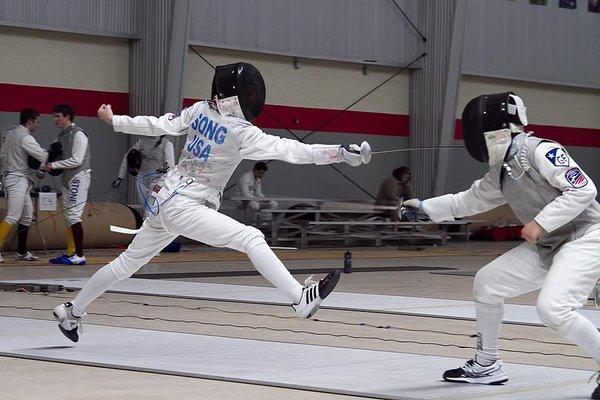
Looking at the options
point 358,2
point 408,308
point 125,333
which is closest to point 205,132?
point 125,333

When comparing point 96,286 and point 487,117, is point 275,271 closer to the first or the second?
point 96,286

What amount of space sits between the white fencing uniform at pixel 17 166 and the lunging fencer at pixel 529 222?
826 cm

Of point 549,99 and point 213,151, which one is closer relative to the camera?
point 213,151

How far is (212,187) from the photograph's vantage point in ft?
21.7

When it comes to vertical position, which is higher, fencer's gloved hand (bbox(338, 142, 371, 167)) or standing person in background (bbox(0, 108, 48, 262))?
fencer's gloved hand (bbox(338, 142, 371, 167))

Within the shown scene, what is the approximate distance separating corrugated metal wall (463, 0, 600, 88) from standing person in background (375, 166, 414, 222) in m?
4.48

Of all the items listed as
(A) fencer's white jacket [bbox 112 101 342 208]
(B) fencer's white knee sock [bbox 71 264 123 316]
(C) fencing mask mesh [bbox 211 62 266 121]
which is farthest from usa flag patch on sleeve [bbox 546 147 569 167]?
(B) fencer's white knee sock [bbox 71 264 123 316]

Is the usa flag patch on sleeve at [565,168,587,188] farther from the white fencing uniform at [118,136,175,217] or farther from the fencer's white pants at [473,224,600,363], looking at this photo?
the white fencing uniform at [118,136,175,217]

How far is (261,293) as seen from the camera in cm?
1013

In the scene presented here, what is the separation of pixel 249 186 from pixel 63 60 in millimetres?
3356

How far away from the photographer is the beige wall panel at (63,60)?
55.1 feet

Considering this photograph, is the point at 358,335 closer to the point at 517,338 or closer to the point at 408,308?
the point at 517,338

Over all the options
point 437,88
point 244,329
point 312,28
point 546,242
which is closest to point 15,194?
point 244,329

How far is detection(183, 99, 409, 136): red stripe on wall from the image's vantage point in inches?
776
